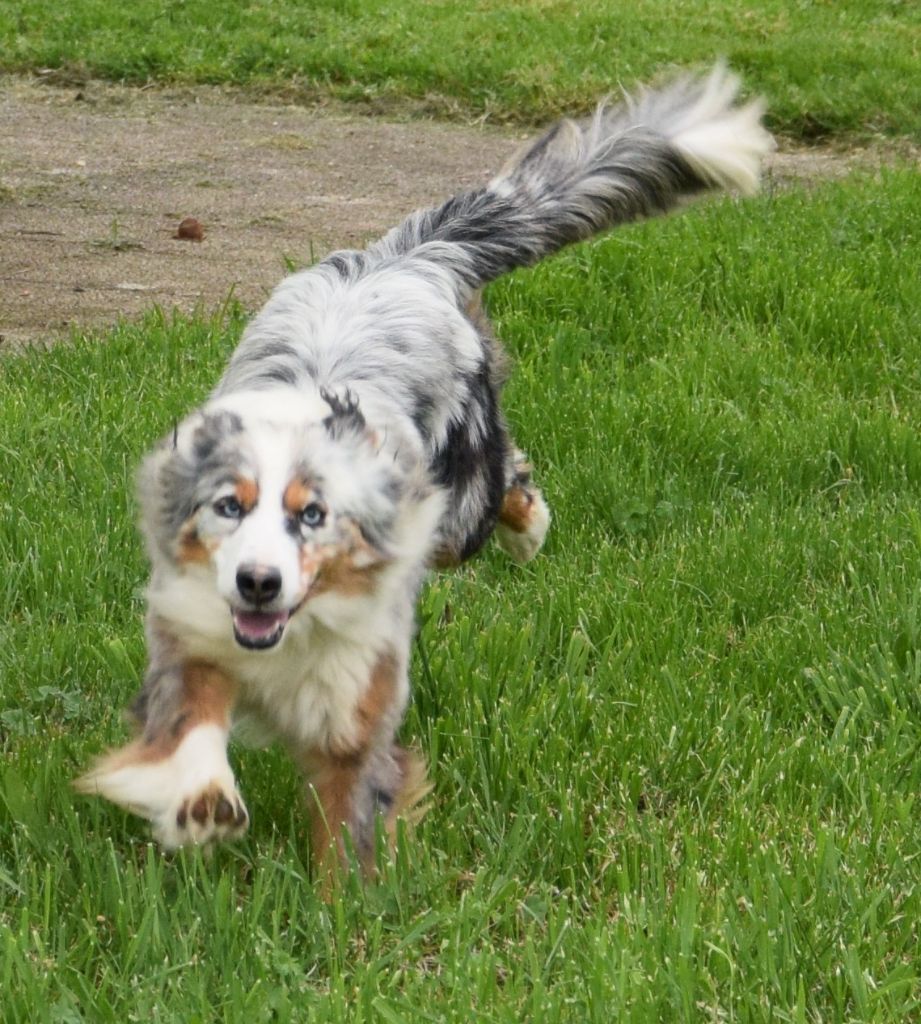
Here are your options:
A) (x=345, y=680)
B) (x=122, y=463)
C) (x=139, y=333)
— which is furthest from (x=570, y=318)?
(x=345, y=680)

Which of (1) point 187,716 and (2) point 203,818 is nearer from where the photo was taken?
(2) point 203,818

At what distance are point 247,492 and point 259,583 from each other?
0.24 metres

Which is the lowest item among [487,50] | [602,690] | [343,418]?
[487,50]

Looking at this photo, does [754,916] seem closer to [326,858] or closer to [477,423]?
[326,858]

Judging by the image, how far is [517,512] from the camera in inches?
197

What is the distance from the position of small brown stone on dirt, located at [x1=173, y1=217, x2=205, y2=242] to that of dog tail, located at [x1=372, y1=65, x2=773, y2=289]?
3.19 meters

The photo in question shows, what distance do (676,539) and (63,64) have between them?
29.3 ft

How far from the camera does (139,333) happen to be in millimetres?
6348

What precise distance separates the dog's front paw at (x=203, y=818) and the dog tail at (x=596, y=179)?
220 centimetres

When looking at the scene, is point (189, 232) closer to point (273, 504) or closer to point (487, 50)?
point (487, 50)

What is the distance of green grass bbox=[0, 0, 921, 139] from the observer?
37.4ft

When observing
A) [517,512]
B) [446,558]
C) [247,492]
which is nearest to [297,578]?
[247,492]

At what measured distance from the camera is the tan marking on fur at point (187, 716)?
129 inches

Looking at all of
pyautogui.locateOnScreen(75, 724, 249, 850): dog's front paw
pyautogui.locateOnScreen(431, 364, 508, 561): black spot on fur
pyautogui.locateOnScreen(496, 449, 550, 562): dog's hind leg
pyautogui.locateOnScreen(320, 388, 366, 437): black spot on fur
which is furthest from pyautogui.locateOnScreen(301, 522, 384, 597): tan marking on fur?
pyautogui.locateOnScreen(496, 449, 550, 562): dog's hind leg
